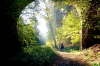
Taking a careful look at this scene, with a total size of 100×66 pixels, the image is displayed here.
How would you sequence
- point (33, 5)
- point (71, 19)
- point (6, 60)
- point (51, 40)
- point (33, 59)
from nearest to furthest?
point (6, 60) < point (33, 59) < point (33, 5) < point (71, 19) < point (51, 40)

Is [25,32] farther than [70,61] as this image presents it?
Yes

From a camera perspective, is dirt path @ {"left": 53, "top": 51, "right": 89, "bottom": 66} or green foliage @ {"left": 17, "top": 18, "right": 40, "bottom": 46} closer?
dirt path @ {"left": 53, "top": 51, "right": 89, "bottom": 66}

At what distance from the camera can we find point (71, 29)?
17.9 metres

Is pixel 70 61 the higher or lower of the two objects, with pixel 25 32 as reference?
lower

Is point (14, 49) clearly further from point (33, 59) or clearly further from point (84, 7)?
point (84, 7)

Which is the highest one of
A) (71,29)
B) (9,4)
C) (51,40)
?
(9,4)

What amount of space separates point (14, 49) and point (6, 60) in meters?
1.29

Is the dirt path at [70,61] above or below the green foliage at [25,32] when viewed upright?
below

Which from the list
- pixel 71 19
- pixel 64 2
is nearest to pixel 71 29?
pixel 71 19

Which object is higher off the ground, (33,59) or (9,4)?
(9,4)

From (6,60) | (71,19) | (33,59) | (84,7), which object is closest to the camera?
(6,60)

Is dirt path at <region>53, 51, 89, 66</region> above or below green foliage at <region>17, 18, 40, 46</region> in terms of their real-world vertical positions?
below

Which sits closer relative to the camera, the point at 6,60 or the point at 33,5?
the point at 6,60

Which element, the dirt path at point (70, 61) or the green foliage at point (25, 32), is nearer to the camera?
the dirt path at point (70, 61)
